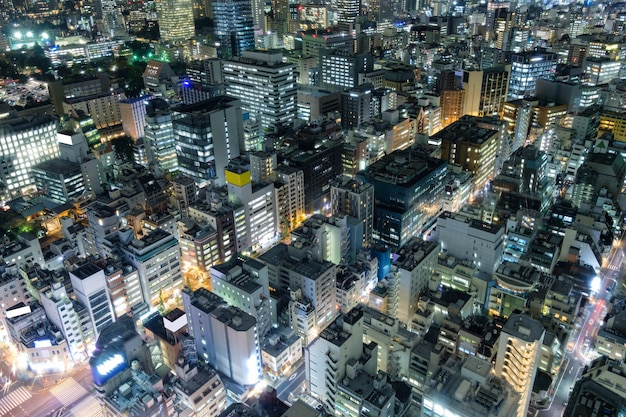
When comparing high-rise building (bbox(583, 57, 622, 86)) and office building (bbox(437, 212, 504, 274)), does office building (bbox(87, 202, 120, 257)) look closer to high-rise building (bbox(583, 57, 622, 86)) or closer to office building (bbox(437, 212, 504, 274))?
office building (bbox(437, 212, 504, 274))

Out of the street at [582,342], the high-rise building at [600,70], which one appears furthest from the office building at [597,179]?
the high-rise building at [600,70]

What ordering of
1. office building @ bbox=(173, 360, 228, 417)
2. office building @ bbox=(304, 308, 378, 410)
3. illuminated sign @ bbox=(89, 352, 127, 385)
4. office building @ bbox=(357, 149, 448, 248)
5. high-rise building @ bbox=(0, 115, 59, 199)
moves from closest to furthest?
illuminated sign @ bbox=(89, 352, 127, 385) → office building @ bbox=(173, 360, 228, 417) → office building @ bbox=(304, 308, 378, 410) → office building @ bbox=(357, 149, 448, 248) → high-rise building @ bbox=(0, 115, 59, 199)

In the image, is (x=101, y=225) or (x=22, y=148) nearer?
(x=101, y=225)

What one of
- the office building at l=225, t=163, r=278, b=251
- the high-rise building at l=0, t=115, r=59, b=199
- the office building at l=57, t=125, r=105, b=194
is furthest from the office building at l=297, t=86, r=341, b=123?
the high-rise building at l=0, t=115, r=59, b=199

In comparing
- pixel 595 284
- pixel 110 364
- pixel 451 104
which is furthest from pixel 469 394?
pixel 451 104

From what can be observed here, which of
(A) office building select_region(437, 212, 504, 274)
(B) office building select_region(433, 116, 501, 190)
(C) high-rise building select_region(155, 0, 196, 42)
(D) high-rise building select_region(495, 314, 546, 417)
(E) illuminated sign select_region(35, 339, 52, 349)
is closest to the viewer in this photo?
(D) high-rise building select_region(495, 314, 546, 417)

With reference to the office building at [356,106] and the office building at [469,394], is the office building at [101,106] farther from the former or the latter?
the office building at [469,394]

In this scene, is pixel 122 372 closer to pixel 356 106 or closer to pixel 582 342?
pixel 582 342
